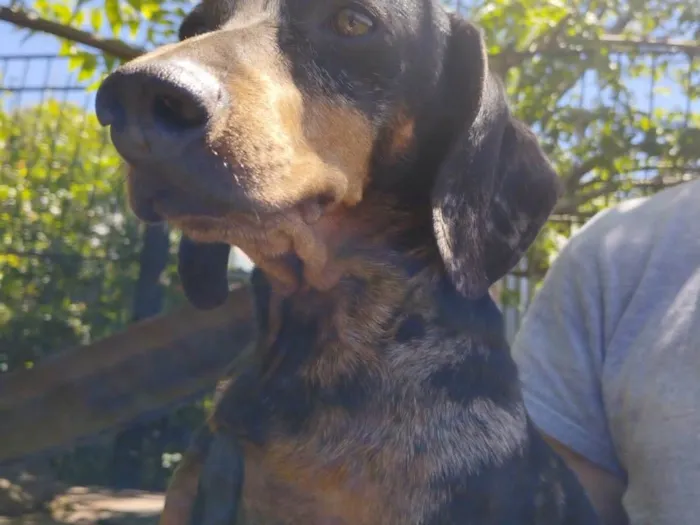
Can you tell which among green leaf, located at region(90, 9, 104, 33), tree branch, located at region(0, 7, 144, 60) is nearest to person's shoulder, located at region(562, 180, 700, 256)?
tree branch, located at region(0, 7, 144, 60)

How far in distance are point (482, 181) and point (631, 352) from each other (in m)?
0.61

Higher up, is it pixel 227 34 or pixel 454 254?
pixel 227 34

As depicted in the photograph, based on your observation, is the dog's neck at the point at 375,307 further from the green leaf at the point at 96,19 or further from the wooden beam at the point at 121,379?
the green leaf at the point at 96,19

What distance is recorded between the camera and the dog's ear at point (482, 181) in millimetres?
1967

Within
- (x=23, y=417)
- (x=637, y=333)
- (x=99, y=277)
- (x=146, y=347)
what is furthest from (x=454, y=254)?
(x=99, y=277)

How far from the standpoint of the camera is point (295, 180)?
1.73 meters

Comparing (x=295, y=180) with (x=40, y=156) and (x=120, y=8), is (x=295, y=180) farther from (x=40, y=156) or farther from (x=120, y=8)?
(x=40, y=156)

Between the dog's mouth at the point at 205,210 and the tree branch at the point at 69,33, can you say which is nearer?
the dog's mouth at the point at 205,210

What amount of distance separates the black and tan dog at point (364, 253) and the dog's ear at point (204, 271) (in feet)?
0.70

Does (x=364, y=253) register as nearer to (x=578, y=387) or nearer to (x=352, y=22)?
(x=352, y=22)

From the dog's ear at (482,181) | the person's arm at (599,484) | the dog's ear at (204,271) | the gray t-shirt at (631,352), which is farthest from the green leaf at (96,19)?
the person's arm at (599,484)

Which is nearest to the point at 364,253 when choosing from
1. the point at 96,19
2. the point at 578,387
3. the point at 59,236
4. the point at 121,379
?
the point at 578,387

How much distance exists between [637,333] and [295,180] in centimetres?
104

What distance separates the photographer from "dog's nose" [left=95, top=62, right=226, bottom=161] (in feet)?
4.55
